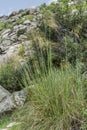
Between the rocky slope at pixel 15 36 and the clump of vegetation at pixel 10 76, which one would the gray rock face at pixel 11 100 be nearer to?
Answer: the clump of vegetation at pixel 10 76

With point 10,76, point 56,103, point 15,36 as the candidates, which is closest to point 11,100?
point 10,76

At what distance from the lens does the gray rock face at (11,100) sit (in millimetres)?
8734

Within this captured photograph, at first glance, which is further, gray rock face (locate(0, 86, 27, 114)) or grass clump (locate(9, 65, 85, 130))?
gray rock face (locate(0, 86, 27, 114))

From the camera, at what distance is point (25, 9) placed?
704 inches

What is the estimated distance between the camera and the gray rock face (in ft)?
28.7

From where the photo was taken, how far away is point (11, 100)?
9070mm

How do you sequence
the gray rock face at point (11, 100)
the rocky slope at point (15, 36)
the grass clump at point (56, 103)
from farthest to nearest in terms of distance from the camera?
the rocky slope at point (15, 36)
the gray rock face at point (11, 100)
the grass clump at point (56, 103)

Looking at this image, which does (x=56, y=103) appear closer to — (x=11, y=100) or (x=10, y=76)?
(x=11, y=100)

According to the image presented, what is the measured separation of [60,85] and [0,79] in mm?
3828

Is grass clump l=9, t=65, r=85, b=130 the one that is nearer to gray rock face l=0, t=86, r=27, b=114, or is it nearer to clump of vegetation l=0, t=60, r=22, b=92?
gray rock face l=0, t=86, r=27, b=114

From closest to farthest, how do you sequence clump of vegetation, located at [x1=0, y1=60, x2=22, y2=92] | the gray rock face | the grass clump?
the grass clump, the gray rock face, clump of vegetation, located at [x1=0, y1=60, x2=22, y2=92]

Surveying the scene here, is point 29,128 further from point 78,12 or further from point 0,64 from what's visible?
point 78,12

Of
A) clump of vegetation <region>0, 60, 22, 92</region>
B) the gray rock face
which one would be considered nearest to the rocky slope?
clump of vegetation <region>0, 60, 22, 92</region>

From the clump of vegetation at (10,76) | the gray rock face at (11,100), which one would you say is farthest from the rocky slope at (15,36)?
the gray rock face at (11,100)
